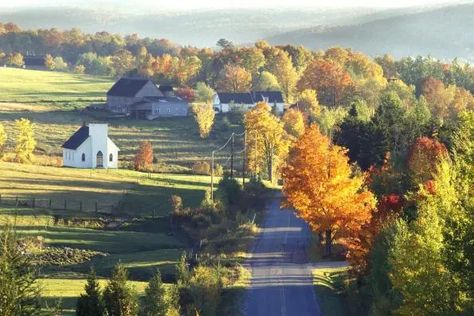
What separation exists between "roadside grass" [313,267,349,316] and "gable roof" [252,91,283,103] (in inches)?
3327

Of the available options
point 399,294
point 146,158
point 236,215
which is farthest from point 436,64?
point 399,294

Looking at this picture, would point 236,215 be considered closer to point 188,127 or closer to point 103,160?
point 103,160

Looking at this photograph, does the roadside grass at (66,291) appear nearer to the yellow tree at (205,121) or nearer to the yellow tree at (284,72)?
the yellow tree at (205,121)

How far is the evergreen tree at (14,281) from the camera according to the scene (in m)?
17.6

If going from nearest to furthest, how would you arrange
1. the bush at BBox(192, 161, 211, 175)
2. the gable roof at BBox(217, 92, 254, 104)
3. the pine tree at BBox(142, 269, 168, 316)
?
the pine tree at BBox(142, 269, 168, 316), the bush at BBox(192, 161, 211, 175), the gable roof at BBox(217, 92, 254, 104)

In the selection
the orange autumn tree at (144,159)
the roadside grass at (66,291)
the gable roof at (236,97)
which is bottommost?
the orange autumn tree at (144,159)

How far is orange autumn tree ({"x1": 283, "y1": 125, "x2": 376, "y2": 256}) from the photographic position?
50156mm

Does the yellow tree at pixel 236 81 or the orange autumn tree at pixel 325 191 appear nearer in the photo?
the orange autumn tree at pixel 325 191

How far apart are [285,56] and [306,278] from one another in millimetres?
114014

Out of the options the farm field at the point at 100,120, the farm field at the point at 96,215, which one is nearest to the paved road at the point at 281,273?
the farm field at the point at 96,215

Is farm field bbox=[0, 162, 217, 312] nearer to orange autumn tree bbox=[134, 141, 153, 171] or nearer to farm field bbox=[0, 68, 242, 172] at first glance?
orange autumn tree bbox=[134, 141, 153, 171]

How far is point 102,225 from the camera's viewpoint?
62.1 meters

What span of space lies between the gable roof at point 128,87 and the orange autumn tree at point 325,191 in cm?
8015

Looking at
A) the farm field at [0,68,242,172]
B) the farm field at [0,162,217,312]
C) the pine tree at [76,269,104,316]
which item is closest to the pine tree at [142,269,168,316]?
the pine tree at [76,269,104,316]
